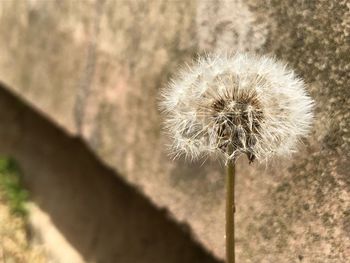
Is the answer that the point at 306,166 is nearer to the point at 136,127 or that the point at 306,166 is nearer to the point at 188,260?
the point at 136,127

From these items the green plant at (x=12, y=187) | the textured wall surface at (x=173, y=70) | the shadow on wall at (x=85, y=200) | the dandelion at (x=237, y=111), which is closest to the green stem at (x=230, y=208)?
the dandelion at (x=237, y=111)

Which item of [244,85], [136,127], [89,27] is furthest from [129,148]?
[244,85]

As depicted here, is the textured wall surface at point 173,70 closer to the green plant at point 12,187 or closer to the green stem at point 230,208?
the green stem at point 230,208

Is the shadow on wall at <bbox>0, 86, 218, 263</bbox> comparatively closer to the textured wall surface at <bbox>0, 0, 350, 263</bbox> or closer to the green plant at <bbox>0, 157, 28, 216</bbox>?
the green plant at <bbox>0, 157, 28, 216</bbox>

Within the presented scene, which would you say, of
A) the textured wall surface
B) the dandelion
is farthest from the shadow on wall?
the dandelion

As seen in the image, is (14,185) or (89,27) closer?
(89,27)

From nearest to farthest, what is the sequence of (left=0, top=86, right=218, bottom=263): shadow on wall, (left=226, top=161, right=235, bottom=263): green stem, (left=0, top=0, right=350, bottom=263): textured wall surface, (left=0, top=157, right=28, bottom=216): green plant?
(left=226, top=161, right=235, bottom=263): green stem < (left=0, top=0, right=350, bottom=263): textured wall surface < (left=0, top=86, right=218, bottom=263): shadow on wall < (left=0, top=157, right=28, bottom=216): green plant
